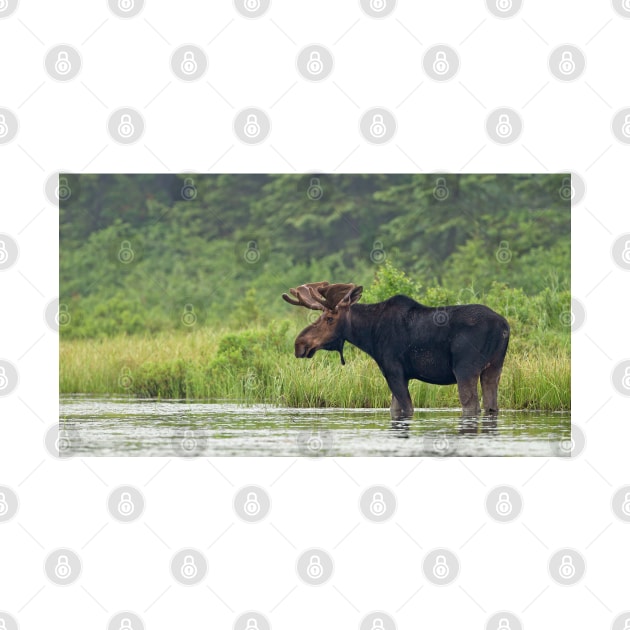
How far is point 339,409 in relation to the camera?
19000 millimetres

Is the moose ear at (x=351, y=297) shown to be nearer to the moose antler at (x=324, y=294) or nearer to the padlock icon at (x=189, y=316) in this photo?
the moose antler at (x=324, y=294)

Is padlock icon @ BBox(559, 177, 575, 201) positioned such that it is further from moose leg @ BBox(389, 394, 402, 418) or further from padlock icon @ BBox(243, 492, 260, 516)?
padlock icon @ BBox(243, 492, 260, 516)

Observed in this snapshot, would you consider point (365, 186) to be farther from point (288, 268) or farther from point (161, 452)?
point (161, 452)

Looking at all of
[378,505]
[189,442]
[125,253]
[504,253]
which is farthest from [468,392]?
[125,253]

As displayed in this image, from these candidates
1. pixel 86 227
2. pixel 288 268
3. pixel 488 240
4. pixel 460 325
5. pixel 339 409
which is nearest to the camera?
pixel 460 325

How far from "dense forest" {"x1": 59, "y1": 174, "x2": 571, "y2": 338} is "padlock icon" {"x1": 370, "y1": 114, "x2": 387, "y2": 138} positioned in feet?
37.7

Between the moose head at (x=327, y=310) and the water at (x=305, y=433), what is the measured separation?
1203 millimetres

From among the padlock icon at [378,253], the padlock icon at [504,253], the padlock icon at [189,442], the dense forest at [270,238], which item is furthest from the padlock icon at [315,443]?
the padlock icon at [378,253]

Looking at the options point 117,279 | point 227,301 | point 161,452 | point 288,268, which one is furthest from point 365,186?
point 161,452

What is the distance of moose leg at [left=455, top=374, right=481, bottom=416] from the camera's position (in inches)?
657

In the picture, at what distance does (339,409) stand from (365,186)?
64.2 feet

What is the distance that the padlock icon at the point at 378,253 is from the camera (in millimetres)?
33719

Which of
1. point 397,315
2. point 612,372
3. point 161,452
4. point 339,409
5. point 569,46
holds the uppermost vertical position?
point 569,46

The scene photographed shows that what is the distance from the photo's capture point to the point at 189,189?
40.8 m
